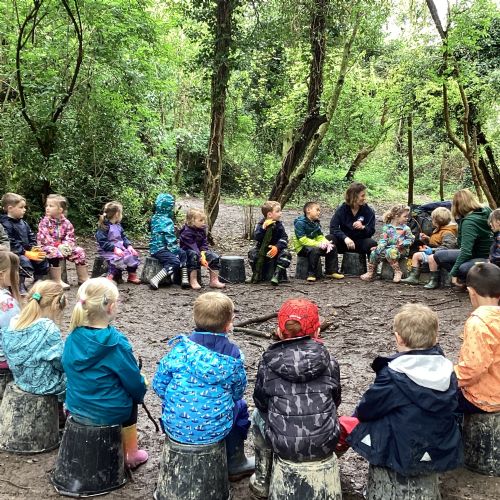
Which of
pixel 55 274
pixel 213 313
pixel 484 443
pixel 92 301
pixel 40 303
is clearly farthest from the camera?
pixel 55 274

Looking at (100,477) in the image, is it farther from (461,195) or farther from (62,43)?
(62,43)

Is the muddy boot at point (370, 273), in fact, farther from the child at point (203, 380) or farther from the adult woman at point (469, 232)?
the child at point (203, 380)

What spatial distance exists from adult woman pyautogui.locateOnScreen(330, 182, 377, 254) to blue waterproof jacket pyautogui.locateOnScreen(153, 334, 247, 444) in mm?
5708

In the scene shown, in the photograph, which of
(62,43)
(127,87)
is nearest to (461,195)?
(127,87)

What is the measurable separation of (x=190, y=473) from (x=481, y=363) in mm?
1588

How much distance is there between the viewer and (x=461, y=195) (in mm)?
6988

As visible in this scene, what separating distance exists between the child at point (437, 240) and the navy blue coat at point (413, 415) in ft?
16.5

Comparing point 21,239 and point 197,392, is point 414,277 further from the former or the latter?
point 197,392

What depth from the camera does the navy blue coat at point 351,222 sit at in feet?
27.6

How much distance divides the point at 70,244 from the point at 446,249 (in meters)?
4.72

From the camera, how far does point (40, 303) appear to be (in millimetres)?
3451

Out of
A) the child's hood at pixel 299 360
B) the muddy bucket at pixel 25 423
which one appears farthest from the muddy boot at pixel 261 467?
the muddy bucket at pixel 25 423

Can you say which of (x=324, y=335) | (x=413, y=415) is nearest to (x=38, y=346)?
(x=413, y=415)

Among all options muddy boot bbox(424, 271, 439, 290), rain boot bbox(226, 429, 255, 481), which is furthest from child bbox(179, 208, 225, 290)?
rain boot bbox(226, 429, 255, 481)
